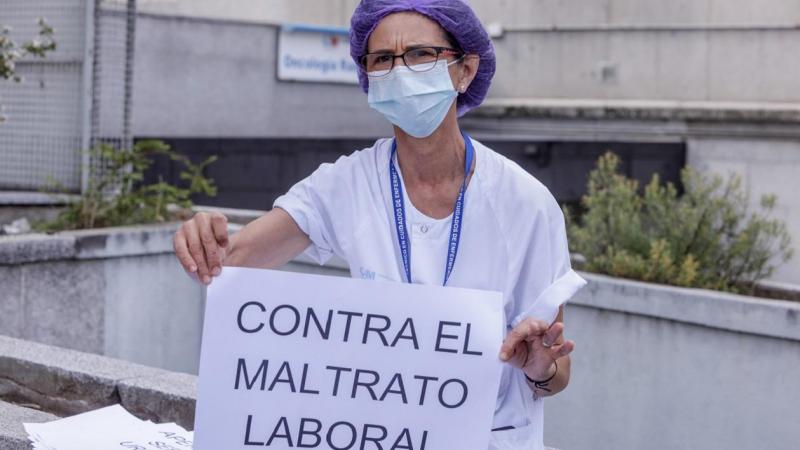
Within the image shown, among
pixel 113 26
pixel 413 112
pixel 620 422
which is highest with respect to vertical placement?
pixel 113 26

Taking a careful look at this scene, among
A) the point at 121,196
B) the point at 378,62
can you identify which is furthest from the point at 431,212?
the point at 121,196

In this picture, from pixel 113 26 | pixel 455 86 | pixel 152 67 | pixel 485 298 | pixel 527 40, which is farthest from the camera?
pixel 527 40

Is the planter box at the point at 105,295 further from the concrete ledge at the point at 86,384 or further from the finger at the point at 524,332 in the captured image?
the finger at the point at 524,332

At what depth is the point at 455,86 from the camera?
291 centimetres

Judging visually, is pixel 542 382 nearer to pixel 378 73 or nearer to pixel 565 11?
pixel 378 73

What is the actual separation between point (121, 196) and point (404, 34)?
18.9ft

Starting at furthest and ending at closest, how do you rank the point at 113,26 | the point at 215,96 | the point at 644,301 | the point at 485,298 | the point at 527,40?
the point at 527,40 → the point at 215,96 → the point at 113,26 → the point at 644,301 → the point at 485,298

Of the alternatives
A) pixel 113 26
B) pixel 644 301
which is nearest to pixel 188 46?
pixel 113 26

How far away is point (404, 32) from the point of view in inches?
110

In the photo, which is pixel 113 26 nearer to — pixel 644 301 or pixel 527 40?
pixel 644 301

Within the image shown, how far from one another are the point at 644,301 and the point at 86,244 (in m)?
3.24

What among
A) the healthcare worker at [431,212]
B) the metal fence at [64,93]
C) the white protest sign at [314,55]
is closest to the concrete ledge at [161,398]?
the healthcare worker at [431,212]

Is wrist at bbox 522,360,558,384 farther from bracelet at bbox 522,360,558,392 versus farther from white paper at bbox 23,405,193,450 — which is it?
white paper at bbox 23,405,193,450

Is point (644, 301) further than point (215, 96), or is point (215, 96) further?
point (215, 96)
